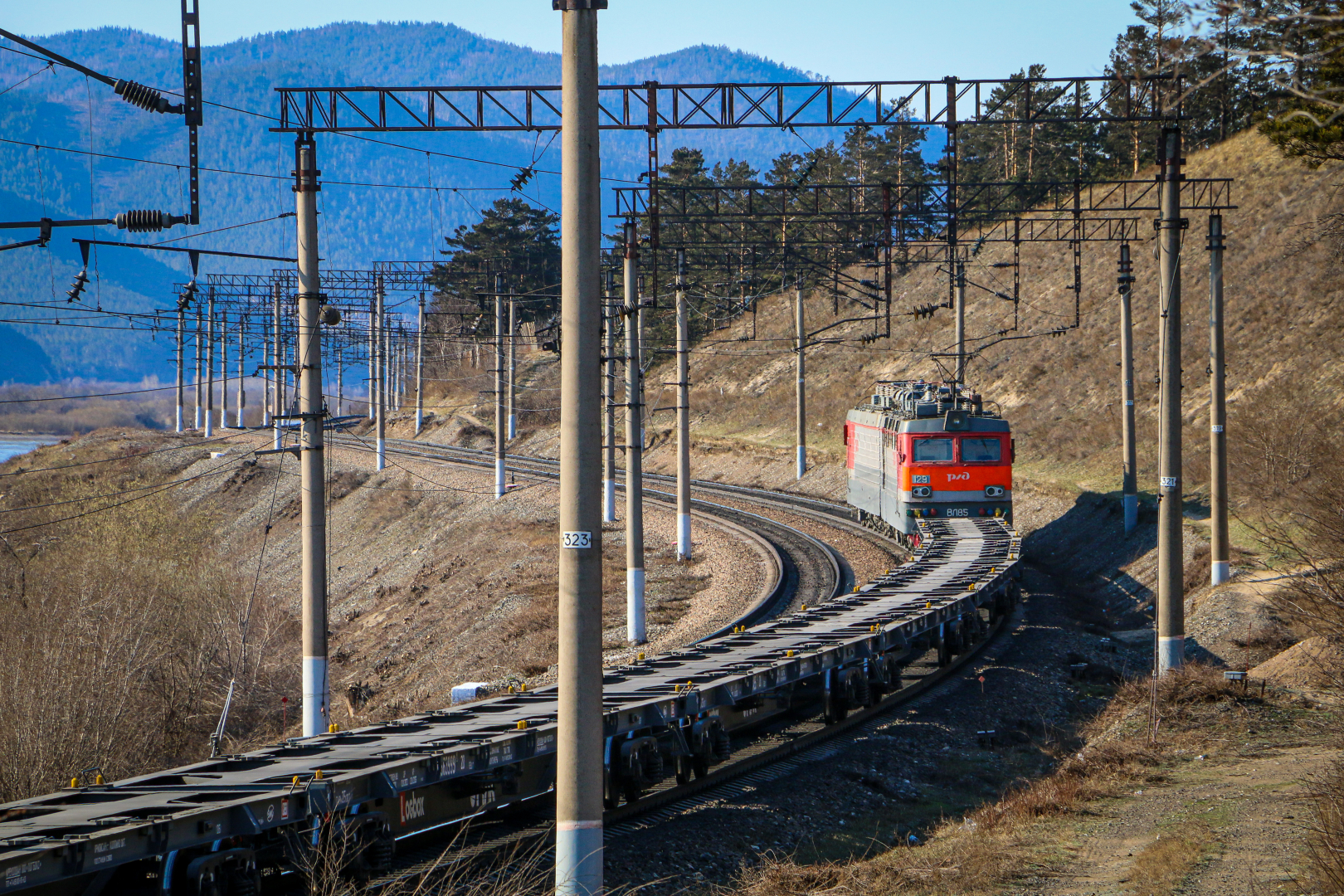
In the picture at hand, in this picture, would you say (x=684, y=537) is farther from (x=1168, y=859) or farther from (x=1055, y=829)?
(x=1168, y=859)

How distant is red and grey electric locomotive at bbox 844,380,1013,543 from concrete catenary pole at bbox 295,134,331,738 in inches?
726

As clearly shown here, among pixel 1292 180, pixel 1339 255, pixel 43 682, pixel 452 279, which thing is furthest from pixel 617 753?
pixel 452 279

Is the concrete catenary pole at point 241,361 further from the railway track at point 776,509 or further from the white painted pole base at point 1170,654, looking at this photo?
Answer: the white painted pole base at point 1170,654

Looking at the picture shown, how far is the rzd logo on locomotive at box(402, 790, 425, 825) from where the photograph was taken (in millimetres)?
10203

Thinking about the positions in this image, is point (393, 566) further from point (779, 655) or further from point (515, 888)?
point (515, 888)

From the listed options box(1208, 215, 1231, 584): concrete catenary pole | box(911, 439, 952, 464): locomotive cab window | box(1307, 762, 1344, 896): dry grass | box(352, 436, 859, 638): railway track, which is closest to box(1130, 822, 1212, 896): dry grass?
box(1307, 762, 1344, 896): dry grass

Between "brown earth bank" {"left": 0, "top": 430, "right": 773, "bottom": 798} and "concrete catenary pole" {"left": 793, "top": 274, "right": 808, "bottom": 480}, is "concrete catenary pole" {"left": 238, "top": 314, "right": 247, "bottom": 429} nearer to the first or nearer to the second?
"brown earth bank" {"left": 0, "top": 430, "right": 773, "bottom": 798}

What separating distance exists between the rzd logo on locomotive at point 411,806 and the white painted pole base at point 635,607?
43.3 ft

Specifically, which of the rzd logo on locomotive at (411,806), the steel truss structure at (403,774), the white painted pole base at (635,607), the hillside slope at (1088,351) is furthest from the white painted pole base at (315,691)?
the hillside slope at (1088,351)

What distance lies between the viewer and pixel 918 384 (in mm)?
32781

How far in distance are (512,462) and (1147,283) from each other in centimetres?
3109

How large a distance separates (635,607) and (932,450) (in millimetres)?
10286

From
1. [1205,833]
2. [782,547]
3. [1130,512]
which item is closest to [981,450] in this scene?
[1130,512]

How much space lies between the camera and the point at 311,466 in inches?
595
